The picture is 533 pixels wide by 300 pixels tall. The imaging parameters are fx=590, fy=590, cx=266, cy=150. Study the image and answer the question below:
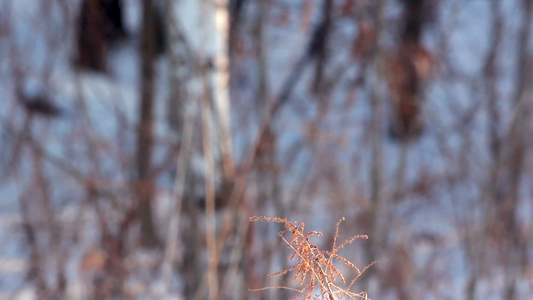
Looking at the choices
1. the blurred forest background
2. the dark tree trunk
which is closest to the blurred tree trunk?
the blurred forest background

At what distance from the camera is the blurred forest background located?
2.50m

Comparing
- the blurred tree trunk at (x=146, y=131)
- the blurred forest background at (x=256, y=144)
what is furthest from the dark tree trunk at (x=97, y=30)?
the blurred tree trunk at (x=146, y=131)

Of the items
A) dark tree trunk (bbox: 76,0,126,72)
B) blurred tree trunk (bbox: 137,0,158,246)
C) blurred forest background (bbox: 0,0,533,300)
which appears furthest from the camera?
dark tree trunk (bbox: 76,0,126,72)

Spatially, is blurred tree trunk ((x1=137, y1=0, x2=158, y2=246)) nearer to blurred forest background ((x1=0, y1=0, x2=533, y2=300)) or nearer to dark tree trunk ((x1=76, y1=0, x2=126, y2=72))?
blurred forest background ((x1=0, y1=0, x2=533, y2=300))

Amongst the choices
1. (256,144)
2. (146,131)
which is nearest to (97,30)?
(146,131)

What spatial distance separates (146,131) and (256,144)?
0.51 m

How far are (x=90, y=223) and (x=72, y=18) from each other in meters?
0.99

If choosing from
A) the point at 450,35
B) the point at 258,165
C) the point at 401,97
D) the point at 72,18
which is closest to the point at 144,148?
the point at 258,165

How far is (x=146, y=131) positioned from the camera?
2.70 m

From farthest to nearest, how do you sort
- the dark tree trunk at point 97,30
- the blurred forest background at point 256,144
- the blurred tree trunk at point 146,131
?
the dark tree trunk at point 97,30 < the blurred tree trunk at point 146,131 < the blurred forest background at point 256,144

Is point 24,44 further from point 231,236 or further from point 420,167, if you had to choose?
point 420,167

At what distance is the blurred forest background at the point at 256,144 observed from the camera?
2496 millimetres

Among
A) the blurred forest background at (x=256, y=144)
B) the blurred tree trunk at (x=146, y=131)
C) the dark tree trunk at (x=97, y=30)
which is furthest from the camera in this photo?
the dark tree trunk at (x=97, y=30)

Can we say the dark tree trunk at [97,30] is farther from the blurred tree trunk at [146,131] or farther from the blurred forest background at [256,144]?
the blurred tree trunk at [146,131]
